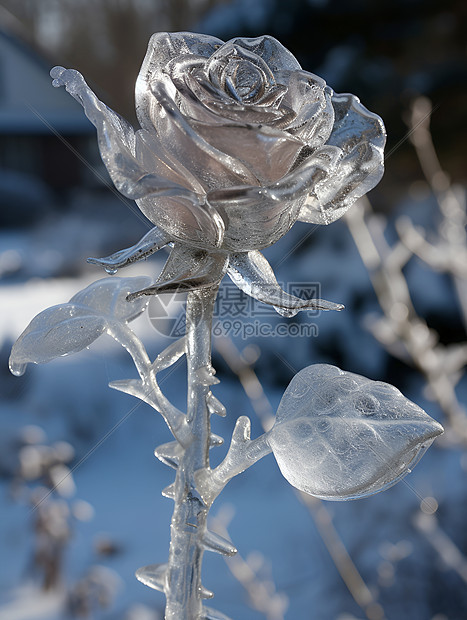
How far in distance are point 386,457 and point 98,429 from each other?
68cm

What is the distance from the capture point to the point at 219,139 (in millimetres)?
137

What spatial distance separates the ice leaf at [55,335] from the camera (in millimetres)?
175

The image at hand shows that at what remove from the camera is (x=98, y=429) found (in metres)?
0.79

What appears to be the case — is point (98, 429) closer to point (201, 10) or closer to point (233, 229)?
point (201, 10)

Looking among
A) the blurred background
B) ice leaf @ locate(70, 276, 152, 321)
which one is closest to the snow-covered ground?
the blurred background

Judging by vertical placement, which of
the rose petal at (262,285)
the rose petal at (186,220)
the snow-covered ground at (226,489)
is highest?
the rose petal at (186,220)

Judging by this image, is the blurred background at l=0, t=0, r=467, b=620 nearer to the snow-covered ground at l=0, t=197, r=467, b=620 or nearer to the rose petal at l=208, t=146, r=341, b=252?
the snow-covered ground at l=0, t=197, r=467, b=620

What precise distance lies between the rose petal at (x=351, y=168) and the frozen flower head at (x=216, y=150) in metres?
0.01

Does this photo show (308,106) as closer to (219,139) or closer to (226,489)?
(219,139)

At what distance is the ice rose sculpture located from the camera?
0.14 m

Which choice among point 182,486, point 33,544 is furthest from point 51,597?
point 182,486

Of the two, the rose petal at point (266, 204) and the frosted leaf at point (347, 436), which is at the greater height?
the rose petal at point (266, 204)

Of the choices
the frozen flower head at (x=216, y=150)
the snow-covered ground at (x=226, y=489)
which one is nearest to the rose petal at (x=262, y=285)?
the frozen flower head at (x=216, y=150)

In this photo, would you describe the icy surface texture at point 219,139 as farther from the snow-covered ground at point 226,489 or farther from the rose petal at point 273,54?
the snow-covered ground at point 226,489
